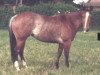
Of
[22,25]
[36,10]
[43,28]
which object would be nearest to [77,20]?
[43,28]

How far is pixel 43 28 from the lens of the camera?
11953 millimetres

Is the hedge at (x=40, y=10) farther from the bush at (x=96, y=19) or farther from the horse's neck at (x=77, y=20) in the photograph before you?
the horse's neck at (x=77, y=20)

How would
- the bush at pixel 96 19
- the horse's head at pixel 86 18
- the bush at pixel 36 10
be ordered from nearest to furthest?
1. the horse's head at pixel 86 18
2. the bush at pixel 36 10
3. the bush at pixel 96 19

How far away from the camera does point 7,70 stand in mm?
11109

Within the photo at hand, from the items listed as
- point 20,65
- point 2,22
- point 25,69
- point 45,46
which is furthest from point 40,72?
point 2,22

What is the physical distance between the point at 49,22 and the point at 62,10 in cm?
2008

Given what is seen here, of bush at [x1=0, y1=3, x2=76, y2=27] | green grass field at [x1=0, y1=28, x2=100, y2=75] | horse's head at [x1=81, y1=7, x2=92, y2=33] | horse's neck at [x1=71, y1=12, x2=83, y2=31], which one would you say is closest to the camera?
green grass field at [x1=0, y1=28, x2=100, y2=75]

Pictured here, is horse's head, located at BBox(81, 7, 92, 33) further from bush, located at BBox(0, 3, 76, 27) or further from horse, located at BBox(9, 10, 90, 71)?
bush, located at BBox(0, 3, 76, 27)

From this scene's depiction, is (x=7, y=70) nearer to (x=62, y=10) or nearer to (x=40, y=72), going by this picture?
(x=40, y=72)

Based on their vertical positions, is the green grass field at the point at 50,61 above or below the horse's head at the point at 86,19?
below

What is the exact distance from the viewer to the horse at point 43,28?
11.8 m

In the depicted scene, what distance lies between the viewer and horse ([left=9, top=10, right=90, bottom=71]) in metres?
11.8

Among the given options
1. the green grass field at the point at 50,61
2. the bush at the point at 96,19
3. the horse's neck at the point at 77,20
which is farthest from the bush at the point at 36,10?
the horse's neck at the point at 77,20

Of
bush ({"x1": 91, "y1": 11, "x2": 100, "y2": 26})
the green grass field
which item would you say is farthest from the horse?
bush ({"x1": 91, "y1": 11, "x2": 100, "y2": 26})
